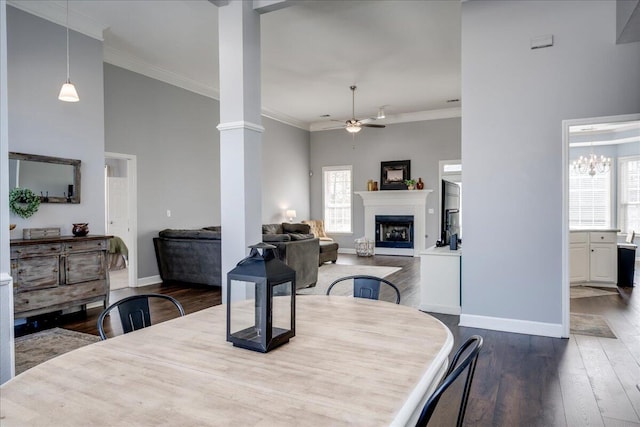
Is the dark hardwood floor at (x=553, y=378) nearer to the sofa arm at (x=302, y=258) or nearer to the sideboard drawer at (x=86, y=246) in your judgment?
the sideboard drawer at (x=86, y=246)

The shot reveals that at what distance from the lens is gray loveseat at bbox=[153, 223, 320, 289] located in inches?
219

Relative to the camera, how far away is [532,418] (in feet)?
7.52

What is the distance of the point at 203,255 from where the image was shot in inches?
231

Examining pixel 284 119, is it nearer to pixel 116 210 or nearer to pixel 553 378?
pixel 116 210

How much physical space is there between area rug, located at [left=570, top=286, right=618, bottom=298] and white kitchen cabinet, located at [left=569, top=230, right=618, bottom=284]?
0.17 metres

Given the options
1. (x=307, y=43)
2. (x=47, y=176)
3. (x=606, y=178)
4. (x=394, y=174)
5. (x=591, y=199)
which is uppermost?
(x=307, y=43)

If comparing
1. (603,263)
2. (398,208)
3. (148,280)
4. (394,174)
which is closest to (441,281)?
(603,263)

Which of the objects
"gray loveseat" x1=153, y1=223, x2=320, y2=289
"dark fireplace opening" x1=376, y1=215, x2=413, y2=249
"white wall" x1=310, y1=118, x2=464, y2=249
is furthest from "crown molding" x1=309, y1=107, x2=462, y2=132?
"gray loveseat" x1=153, y1=223, x2=320, y2=289

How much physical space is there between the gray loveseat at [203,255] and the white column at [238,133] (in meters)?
1.77

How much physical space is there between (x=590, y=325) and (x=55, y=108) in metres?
6.12

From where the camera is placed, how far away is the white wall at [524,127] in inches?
139

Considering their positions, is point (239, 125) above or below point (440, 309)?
above

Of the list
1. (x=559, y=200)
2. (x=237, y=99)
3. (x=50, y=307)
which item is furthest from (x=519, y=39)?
(x=50, y=307)

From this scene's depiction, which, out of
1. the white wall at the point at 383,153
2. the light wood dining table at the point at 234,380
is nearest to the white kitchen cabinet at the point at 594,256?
the white wall at the point at 383,153
